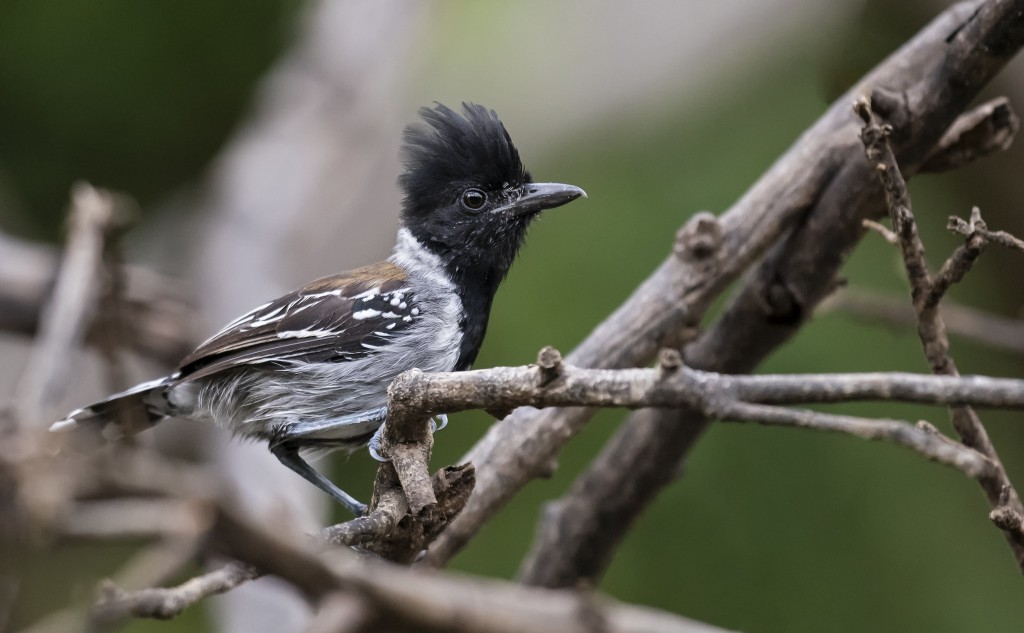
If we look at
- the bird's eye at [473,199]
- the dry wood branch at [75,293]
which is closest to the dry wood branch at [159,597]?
the dry wood branch at [75,293]

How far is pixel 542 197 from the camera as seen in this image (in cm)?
376

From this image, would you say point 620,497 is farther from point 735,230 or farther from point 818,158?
point 818,158

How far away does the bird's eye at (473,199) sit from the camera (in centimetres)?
387

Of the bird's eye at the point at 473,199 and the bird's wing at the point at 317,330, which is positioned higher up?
the bird's eye at the point at 473,199

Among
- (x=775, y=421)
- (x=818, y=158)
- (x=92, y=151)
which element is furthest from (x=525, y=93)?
(x=775, y=421)

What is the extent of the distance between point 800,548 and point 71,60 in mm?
5515

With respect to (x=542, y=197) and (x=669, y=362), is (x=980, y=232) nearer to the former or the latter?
(x=669, y=362)

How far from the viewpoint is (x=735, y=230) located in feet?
11.4

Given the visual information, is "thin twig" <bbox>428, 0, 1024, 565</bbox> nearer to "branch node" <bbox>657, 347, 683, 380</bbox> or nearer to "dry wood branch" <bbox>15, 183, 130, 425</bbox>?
"dry wood branch" <bbox>15, 183, 130, 425</bbox>

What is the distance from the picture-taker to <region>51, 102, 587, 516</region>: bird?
3467mm

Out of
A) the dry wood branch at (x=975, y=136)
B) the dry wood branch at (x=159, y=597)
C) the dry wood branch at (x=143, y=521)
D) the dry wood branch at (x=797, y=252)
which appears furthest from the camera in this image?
the dry wood branch at (x=975, y=136)

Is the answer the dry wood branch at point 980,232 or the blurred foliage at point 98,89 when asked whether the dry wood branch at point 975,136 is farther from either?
the blurred foliage at point 98,89

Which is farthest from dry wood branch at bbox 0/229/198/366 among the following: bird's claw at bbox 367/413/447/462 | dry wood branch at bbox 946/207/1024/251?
dry wood branch at bbox 946/207/1024/251

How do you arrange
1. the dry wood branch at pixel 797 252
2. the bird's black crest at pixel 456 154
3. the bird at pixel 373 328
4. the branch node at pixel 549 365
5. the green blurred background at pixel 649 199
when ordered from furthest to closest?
1. the green blurred background at pixel 649 199
2. the bird's black crest at pixel 456 154
3. the bird at pixel 373 328
4. the dry wood branch at pixel 797 252
5. the branch node at pixel 549 365
